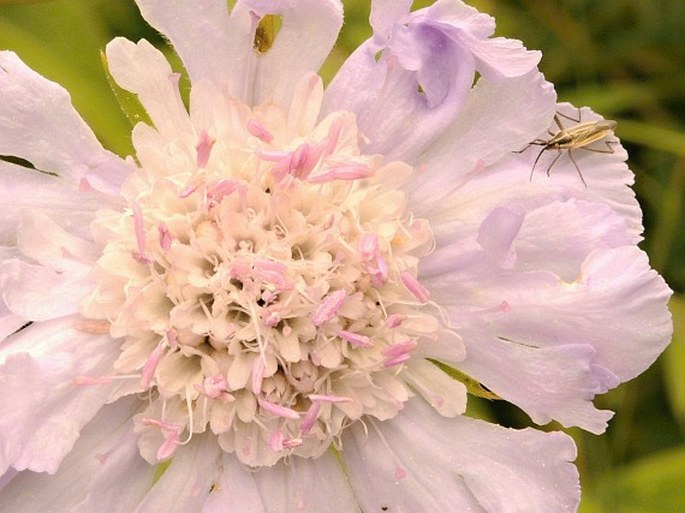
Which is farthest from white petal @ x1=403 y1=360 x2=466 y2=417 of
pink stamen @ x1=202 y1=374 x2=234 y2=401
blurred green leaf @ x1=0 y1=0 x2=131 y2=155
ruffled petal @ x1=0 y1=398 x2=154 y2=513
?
blurred green leaf @ x1=0 y1=0 x2=131 y2=155

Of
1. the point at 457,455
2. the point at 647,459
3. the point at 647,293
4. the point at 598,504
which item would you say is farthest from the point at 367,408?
the point at 647,459

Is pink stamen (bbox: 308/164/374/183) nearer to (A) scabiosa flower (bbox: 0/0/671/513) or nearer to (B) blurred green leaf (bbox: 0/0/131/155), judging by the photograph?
(A) scabiosa flower (bbox: 0/0/671/513)

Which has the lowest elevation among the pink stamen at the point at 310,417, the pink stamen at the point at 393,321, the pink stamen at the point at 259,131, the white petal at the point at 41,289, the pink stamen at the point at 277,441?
the pink stamen at the point at 277,441

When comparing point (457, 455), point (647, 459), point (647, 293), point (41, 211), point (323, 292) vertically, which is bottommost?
point (647, 459)

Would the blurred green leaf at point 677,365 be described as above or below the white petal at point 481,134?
below

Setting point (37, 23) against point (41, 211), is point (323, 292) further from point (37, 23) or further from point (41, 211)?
point (37, 23)

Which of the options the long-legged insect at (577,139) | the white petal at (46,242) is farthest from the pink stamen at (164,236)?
the long-legged insect at (577,139)

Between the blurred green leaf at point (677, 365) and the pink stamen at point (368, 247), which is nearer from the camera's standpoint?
the pink stamen at point (368, 247)

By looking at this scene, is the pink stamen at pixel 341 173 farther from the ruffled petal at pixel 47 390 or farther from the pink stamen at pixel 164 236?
the ruffled petal at pixel 47 390
